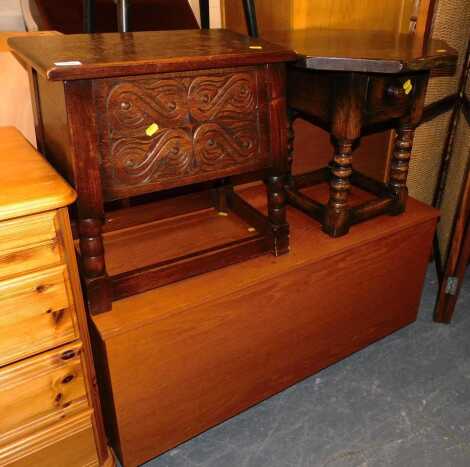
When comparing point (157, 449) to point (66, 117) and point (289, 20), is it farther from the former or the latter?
point (289, 20)

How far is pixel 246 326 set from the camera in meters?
1.20

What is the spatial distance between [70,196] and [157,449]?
706 mm

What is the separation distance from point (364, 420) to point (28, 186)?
3.45 feet

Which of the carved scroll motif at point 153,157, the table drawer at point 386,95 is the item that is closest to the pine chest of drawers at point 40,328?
the carved scroll motif at point 153,157

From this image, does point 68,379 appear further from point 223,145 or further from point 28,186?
point 223,145

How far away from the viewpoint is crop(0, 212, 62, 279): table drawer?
0.81 m

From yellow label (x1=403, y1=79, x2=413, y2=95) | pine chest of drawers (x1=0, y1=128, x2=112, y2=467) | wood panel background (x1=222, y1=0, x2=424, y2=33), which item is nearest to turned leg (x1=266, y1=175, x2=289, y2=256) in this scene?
yellow label (x1=403, y1=79, x2=413, y2=95)

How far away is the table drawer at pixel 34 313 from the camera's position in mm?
851

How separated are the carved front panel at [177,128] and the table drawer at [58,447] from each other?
504 millimetres

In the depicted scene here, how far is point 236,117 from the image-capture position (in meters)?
1.03

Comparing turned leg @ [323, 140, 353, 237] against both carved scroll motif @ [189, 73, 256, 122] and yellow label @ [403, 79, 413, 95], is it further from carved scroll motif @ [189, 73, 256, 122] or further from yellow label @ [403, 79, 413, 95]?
carved scroll motif @ [189, 73, 256, 122]

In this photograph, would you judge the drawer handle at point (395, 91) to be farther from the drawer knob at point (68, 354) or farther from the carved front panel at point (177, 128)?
the drawer knob at point (68, 354)

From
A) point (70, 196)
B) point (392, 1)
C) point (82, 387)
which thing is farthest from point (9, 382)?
point (392, 1)

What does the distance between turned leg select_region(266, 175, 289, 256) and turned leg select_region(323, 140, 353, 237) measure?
0.16 m
